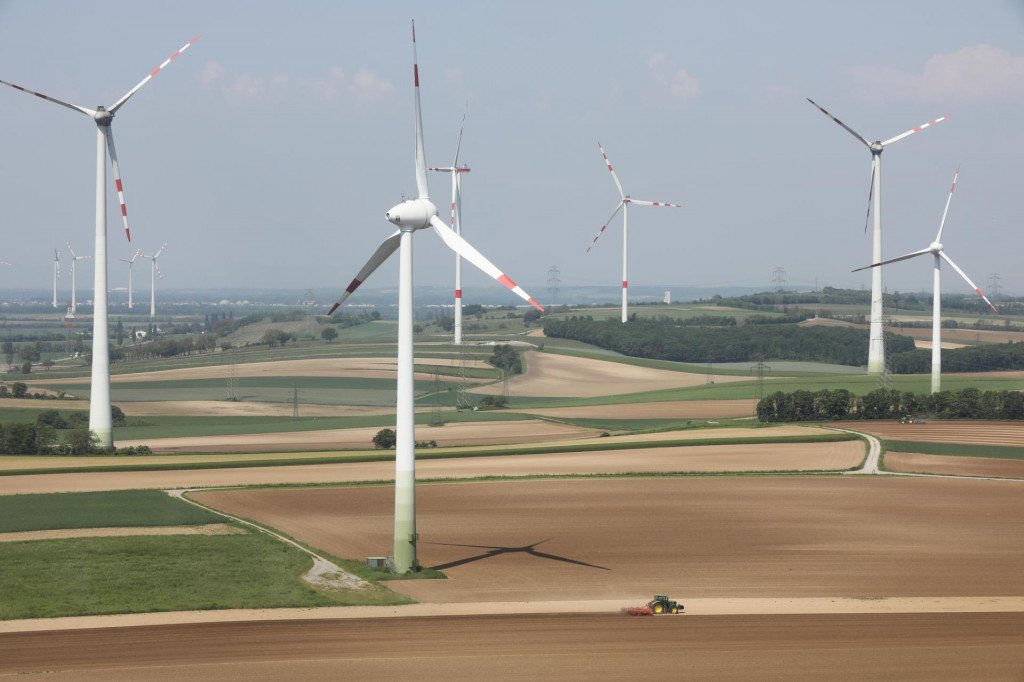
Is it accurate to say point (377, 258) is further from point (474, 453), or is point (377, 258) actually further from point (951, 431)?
point (951, 431)

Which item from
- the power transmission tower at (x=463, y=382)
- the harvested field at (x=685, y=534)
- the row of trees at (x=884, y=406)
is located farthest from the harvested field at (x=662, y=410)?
the harvested field at (x=685, y=534)

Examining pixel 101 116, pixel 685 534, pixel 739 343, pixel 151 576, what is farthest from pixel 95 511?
pixel 739 343

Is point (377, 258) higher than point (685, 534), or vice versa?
point (377, 258)

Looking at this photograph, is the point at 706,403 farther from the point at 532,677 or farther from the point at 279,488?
the point at 532,677

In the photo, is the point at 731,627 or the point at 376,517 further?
the point at 376,517

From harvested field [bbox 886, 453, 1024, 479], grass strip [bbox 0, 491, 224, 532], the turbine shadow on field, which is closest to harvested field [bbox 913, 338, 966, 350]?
harvested field [bbox 886, 453, 1024, 479]

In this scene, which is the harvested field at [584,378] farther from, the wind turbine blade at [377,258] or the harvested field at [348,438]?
the wind turbine blade at [377,258]

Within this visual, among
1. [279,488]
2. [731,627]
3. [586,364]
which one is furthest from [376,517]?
[586,364]
